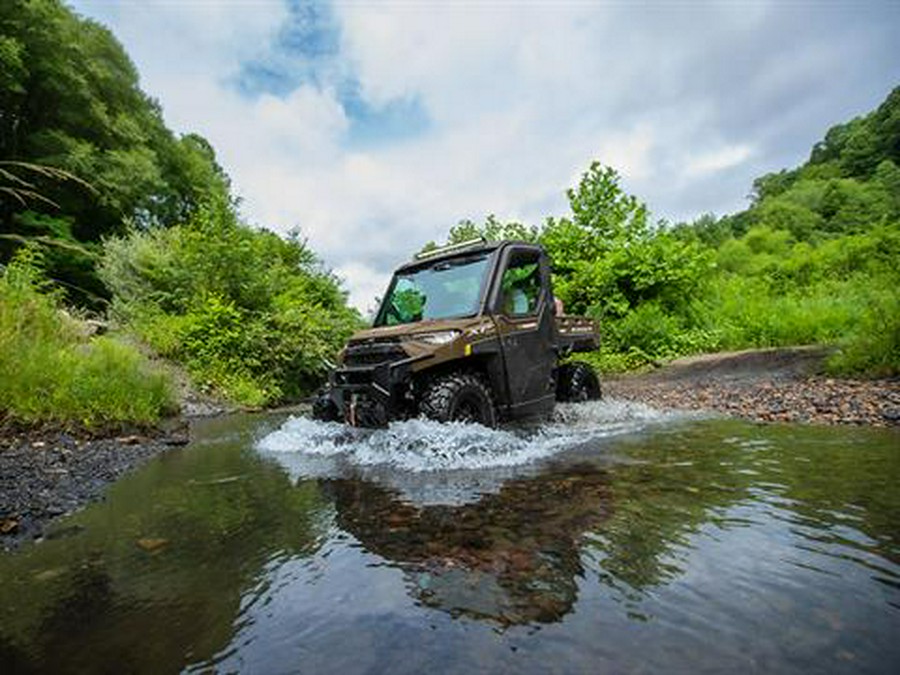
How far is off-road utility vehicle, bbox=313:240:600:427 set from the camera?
568 cm

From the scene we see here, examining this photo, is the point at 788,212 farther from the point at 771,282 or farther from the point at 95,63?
the point at 95,63

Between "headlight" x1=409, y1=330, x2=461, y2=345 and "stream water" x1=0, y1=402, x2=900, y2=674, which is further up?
"headlight" x1=409, y1=330, x2=461, y2=345

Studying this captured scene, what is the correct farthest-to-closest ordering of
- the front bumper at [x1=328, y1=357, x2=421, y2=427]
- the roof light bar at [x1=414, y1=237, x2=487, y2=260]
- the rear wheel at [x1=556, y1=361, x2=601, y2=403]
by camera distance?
the rear wheel at [x1=556, y1=361, x2=601, y2=403] → the roof light bar at [x1=414, y1=237, x2=487, y2=260] → the front bumper at [x1=328, y1=357, x2=421, y2=427]

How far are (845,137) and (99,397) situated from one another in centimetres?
10271

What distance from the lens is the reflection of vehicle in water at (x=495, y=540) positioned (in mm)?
2197

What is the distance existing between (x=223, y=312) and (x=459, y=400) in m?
12.8

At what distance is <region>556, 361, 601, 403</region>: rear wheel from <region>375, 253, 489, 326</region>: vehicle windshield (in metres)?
2.72

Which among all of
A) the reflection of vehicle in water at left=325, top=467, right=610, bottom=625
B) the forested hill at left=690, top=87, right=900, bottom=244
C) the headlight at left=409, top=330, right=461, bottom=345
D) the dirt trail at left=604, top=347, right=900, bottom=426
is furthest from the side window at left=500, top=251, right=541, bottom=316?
the forested hill at left=690, top=87, right=900, bottom=244

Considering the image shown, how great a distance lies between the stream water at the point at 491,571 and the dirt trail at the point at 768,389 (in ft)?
4.79

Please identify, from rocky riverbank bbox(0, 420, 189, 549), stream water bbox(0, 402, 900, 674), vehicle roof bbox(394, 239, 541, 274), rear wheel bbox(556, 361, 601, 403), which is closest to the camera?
stream water bbox(0, 402, 900, 674)

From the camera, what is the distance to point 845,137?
79812mm

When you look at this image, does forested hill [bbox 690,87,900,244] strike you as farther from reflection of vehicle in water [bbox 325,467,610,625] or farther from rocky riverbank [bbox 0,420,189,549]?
rocky riverbank [bbox 0,420,189,549]

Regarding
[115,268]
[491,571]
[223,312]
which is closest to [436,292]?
[491,571]

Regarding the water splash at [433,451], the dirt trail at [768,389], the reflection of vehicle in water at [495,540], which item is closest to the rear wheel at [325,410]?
the water splash at [433,451]
